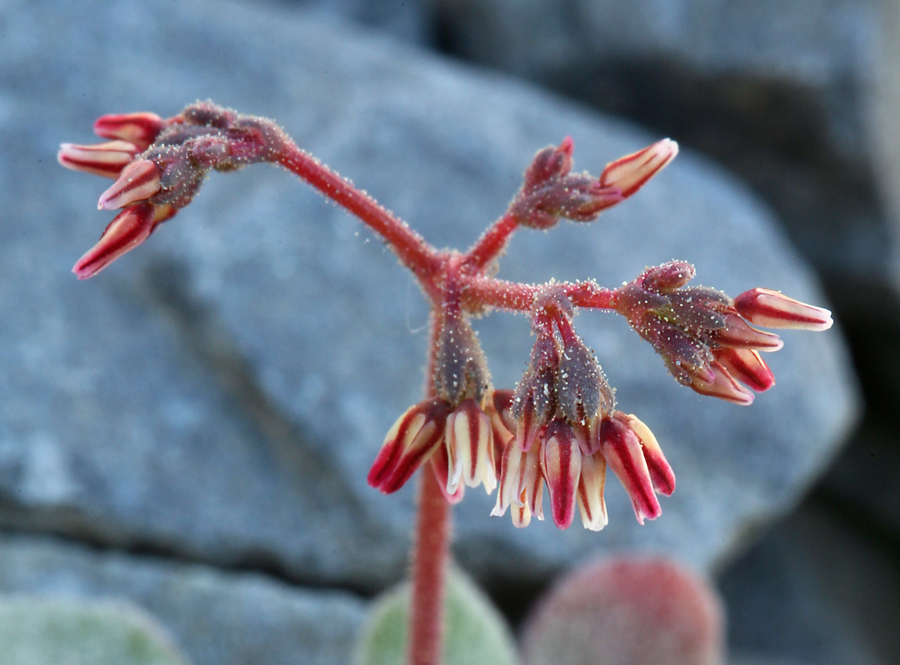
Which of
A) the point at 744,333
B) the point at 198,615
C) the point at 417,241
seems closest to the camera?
the point at 744,333

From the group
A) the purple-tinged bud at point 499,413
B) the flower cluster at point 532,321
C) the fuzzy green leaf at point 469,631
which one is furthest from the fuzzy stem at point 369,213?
the fuzzy green leaf at point 469,631

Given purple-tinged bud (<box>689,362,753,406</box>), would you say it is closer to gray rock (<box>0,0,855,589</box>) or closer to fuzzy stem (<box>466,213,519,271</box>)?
fuzzy stem (<box>466,213,519,271</box>)

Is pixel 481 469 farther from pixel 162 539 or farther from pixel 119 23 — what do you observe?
pixel 119 23

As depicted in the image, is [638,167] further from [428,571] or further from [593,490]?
[428,571]

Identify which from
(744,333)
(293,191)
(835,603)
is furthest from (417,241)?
(835,603)

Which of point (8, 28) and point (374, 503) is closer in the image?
point (374, 503)

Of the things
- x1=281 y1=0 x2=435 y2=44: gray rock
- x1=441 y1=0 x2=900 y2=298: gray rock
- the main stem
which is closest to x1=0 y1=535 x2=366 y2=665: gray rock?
the main stem

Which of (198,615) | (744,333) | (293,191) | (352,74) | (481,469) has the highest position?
(744,333)
